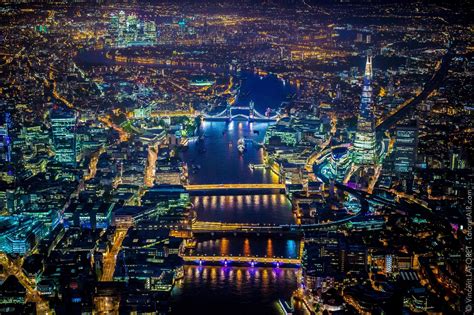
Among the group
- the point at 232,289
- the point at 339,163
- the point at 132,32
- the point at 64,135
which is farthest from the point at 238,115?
the point at 232,289

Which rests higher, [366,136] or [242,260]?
[366,136]

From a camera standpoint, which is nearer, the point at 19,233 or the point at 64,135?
the point at 19,233

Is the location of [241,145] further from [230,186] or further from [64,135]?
[64,135]

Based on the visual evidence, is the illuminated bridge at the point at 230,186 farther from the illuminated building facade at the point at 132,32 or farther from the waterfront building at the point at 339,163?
the illuminated building facade at the point at 132,32

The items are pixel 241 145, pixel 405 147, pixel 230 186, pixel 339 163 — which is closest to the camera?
pixel 230 186

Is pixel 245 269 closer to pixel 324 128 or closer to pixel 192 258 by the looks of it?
pixel 192 258

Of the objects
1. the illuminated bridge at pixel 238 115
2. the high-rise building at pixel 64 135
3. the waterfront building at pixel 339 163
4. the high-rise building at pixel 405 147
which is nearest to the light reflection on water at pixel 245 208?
the waterfront building at pixel 339 163

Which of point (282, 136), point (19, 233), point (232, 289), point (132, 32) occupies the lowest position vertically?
point (232, 289)
